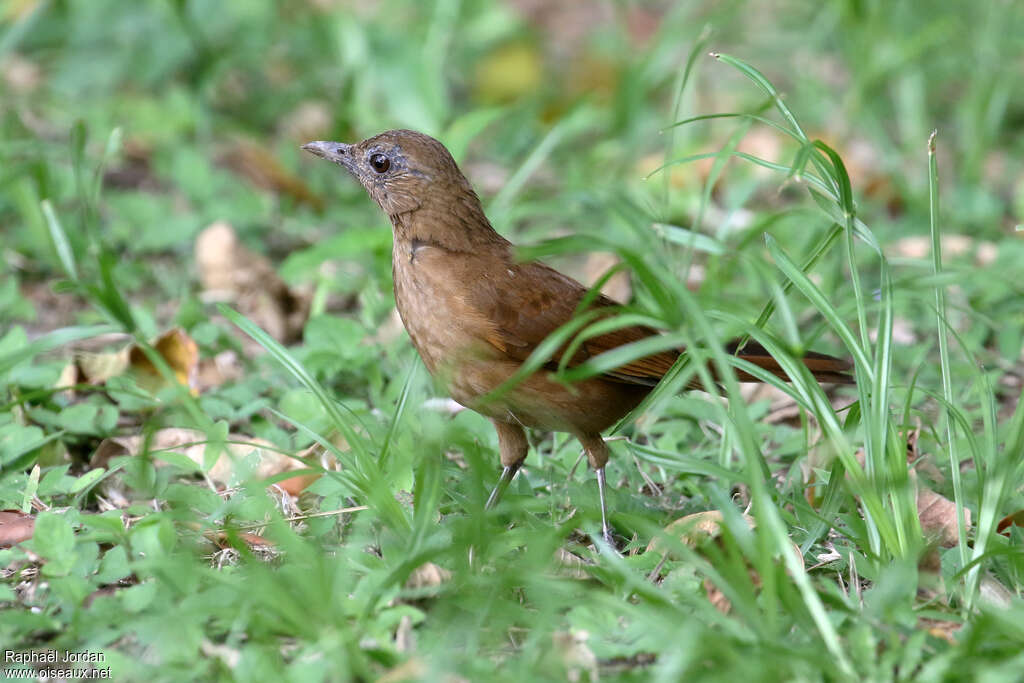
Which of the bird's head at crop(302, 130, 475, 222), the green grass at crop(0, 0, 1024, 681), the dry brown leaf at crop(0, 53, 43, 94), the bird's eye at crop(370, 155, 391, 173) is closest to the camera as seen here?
the green grass at crop(0, 0, 1024, 681)

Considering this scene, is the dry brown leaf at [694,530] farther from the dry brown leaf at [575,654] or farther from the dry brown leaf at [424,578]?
the dry brown leaf at [424,578]

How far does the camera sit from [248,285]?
206 inches

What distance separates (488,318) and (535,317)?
0.15m

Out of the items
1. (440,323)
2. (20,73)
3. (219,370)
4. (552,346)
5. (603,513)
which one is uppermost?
(552,346)

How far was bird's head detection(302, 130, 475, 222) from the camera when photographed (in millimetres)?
3836

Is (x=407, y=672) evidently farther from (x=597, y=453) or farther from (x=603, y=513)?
(x=597, y=453)

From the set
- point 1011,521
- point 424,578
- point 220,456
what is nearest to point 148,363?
point 220,456

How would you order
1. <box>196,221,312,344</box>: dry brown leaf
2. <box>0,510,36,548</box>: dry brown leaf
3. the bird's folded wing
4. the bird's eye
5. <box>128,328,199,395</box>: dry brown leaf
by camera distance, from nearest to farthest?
<box>0,510,36,548</box>: dry brown leaf
the bird's folded wing
the bird's eye
<box>128,328,199,395</box>: dry brown leaf
<box>196,221,312,344</box>: dry brown leaf

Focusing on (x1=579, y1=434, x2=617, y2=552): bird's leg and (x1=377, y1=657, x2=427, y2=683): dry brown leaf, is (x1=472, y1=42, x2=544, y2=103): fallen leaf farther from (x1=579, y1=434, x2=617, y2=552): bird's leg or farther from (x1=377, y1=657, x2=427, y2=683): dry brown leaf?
(x1=377, y1=657, x2=427, y2=683): dry brown leaf

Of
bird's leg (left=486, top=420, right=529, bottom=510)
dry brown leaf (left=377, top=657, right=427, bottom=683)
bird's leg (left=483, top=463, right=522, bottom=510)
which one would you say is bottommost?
bird's leg (left=483, top=463, right=522, bottom=510)

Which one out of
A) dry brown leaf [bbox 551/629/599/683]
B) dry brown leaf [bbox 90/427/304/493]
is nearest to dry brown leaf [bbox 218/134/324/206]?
dry brown leaf [bbox 90/427/304/493]

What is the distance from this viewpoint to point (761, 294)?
16.8 ft

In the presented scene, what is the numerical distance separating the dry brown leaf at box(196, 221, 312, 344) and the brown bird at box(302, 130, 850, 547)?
1241mm

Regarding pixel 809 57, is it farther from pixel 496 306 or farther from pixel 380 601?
pixel 380 601
